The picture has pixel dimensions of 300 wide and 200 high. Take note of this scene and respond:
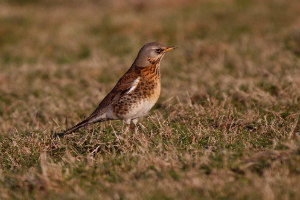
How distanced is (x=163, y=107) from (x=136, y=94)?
1.80 meters

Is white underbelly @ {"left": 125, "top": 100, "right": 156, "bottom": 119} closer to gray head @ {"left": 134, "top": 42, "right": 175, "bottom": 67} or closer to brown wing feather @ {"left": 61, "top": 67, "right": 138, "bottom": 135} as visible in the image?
brown wing feather @ {"left": 61, "top": 67, "right": 138, "bottom": 135}

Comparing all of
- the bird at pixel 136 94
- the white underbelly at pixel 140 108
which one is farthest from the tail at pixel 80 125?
the white underbelly at pixel 140 108

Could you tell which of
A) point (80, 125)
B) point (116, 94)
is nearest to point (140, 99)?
point (116, 94)

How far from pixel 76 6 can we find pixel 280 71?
1564 cm

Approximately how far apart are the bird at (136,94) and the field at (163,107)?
0.66 feet

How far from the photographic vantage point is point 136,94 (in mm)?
5637

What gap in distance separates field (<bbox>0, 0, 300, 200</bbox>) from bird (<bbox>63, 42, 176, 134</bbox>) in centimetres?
20

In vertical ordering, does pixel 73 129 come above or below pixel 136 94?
below

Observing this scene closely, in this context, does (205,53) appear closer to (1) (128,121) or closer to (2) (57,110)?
(2) (57,110)

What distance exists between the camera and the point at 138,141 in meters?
5.02

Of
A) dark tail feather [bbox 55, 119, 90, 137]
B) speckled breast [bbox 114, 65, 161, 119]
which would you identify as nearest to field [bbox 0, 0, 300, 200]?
dark tail feather [bbox 55, 119, 90, 137]

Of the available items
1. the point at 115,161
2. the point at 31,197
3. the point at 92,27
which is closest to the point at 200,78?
the point at 115,161

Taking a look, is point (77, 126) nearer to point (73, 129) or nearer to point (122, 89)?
point (73, 129)

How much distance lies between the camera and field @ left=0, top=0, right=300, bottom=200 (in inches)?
153
